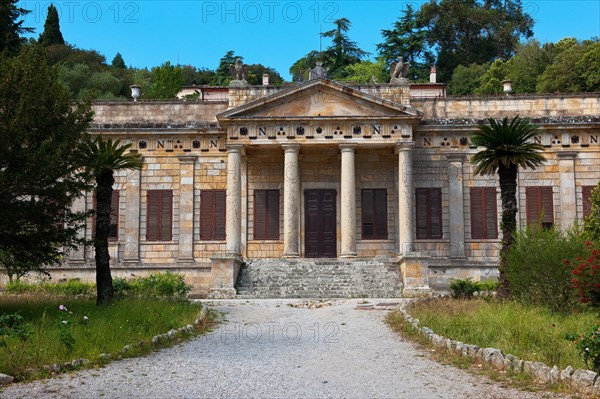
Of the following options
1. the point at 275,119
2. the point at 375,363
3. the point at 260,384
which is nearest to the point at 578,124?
the point at 275,119

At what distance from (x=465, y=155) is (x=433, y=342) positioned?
19.5 m

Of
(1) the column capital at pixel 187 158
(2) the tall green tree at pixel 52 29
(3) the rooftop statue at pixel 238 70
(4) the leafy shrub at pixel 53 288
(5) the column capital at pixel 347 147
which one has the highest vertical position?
(2) the tall green tree at pixel 52 29

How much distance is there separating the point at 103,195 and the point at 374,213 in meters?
14.8

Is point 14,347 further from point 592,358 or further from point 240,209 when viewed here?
point 240,209

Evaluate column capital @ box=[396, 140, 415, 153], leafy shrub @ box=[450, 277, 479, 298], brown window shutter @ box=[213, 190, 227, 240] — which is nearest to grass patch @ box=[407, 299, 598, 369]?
leafy shrub @ box=[450, 277, 479, 298]

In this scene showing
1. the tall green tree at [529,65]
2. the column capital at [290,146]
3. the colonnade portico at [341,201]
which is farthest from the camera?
the tall green tree at [529,65]

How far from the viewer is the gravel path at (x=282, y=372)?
1172 cm

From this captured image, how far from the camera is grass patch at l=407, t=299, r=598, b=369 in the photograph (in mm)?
13195

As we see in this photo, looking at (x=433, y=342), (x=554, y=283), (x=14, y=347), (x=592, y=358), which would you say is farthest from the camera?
(x=554, y=283)

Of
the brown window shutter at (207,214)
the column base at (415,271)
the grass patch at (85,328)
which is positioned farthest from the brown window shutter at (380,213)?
the grass patch at (85,328)

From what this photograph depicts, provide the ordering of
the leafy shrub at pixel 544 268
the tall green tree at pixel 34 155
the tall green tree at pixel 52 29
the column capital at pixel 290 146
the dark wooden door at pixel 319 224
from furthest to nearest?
the tall green tree at pixel 52 29, the dark wooden door at pixel 319 224, the column capital at pixel 290 146, the leafy shrub at pixel 544 268, the tall green tree at pixel 34 155

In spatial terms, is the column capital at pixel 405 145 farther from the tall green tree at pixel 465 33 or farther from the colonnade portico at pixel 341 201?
the tall green tree at pixel 465 33

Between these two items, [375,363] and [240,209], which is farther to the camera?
[240,209]

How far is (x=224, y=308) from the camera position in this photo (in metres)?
23.3
